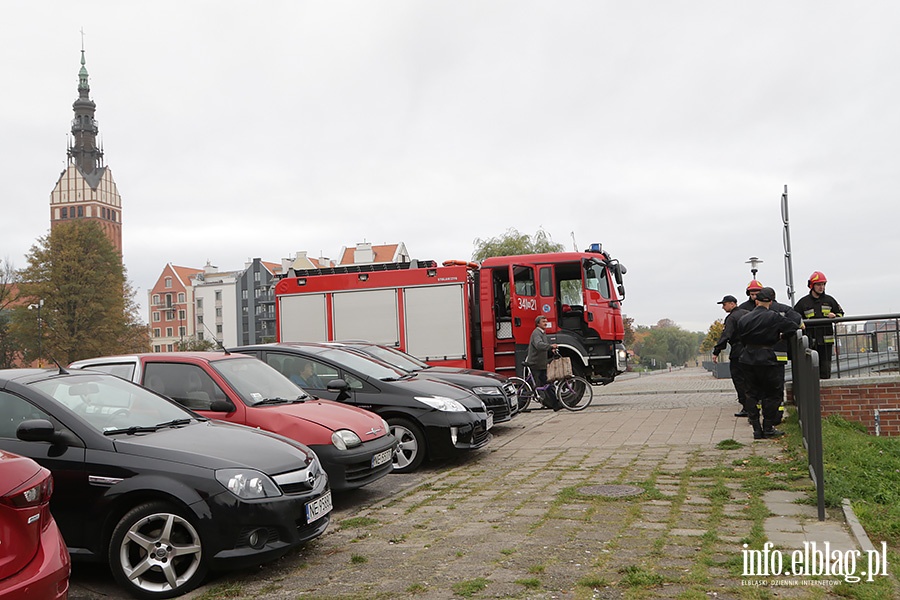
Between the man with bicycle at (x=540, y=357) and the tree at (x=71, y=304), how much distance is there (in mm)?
54151

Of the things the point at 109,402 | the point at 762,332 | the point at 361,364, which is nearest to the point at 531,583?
the point at 109,402

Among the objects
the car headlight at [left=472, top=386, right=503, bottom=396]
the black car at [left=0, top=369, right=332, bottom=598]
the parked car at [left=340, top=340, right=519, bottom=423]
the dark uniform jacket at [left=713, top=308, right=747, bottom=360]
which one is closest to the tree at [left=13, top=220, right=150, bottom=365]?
the parked car at [left=340, top=340, right=519, bottom=423]

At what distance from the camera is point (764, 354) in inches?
380

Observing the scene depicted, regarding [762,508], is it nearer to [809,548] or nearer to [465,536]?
[809,548]

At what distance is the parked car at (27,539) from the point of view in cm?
342

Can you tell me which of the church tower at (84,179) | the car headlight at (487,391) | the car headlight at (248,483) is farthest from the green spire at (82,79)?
the car headlight at (248,483)

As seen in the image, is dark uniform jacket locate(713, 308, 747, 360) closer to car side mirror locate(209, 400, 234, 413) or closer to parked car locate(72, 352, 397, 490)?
parked car locate(72, 352, 397, 490)

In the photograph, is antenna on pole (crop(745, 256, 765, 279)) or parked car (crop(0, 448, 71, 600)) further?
antenna on pole (crop(745, 256, 765, 279))

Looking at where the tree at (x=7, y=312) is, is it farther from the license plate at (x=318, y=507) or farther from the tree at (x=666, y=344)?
the tree at (x=666, y=344)

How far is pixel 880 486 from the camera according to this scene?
260 inches

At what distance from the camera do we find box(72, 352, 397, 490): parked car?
691cm

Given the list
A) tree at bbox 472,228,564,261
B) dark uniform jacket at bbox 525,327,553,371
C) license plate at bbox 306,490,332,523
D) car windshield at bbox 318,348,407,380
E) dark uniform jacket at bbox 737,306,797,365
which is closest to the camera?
license plate at bbox 306,490,332,523

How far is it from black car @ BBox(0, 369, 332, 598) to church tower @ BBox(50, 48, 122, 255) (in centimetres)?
12631

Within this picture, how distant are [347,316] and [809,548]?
1335 centimetres
